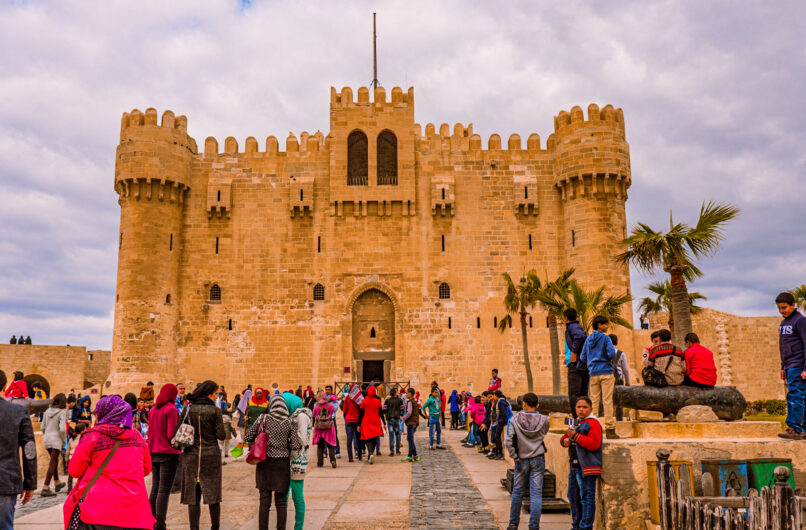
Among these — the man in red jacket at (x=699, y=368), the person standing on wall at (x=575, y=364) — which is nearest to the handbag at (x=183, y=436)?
the person standing on wall at (x=575, y=364)

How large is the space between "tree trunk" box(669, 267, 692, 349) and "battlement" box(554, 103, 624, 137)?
1247 cm

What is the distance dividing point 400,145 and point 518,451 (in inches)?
851

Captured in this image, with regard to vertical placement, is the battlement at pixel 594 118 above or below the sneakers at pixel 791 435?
above

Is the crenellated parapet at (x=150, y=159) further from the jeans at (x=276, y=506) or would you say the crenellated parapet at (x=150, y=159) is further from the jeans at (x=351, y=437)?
the jeans at (x=276, y=506)

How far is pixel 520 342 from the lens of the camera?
1028 inches

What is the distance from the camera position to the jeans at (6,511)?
484 cm

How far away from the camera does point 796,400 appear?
661 cm

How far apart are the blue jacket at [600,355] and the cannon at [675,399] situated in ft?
1.47

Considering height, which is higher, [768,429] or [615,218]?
[615,218]

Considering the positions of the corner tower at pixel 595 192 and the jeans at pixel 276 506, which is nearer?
the jeans at pixel 276 506

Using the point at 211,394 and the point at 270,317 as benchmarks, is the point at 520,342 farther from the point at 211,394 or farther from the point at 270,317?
the point at 211,394

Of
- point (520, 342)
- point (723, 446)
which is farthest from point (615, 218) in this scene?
point (723, 446)

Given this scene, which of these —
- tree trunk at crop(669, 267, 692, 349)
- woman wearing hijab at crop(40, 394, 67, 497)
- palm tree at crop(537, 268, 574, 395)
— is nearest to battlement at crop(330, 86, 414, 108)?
palm tree at crop(537, 268, 574, 395)

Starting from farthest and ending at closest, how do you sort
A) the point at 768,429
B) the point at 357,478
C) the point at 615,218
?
the point at 615,218 < the point at 357,478 < the point at 768,429
